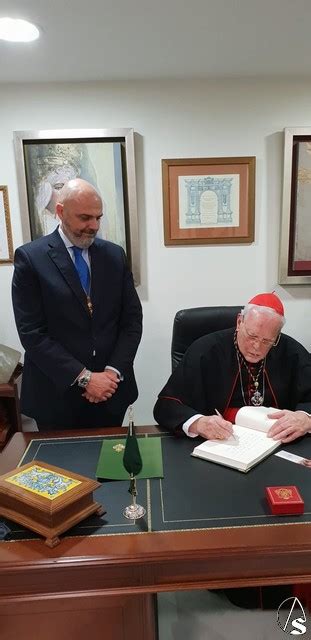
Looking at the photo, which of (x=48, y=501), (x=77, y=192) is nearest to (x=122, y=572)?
(x=48, y=501)

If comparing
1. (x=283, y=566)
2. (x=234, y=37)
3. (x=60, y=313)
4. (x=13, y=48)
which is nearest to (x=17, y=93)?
(x=13, y=48)

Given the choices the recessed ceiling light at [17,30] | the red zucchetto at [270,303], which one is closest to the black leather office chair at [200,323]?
the red zucchetto at [270,303]

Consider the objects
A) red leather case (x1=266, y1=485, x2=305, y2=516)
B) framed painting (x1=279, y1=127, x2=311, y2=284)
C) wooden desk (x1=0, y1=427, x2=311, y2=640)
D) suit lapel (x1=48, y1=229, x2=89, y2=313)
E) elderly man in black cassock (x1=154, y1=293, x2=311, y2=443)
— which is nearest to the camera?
wooden desk (x1=0, y1=427, x2=311, y2=640)

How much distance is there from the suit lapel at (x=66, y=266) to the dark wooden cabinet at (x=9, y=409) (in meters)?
0.79

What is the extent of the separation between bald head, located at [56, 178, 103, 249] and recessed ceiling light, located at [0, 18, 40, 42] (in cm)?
61

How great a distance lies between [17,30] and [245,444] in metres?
1.75

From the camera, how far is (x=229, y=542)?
100cm

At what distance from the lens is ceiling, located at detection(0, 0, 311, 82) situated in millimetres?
1578

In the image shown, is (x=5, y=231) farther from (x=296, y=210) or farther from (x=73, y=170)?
(x=296, y=210)

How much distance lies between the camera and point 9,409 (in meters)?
2.39

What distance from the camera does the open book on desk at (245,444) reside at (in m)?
1.31

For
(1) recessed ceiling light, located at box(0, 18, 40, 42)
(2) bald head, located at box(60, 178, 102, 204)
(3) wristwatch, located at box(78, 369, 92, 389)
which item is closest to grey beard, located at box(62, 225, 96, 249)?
(2) bald head, located at box(60, 178, 102, 204)

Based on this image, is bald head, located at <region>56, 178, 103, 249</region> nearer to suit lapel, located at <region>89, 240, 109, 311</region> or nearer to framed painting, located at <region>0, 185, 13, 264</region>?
suit lapel, located at <region>89, 240, 109, 311</region>

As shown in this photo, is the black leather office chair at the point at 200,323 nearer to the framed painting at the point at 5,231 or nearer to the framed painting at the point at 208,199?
the framed painting at the point at 208,199
